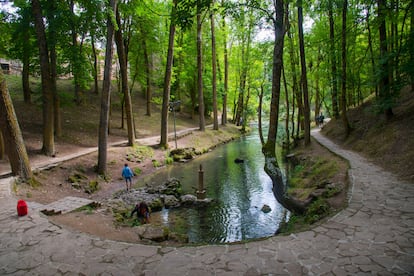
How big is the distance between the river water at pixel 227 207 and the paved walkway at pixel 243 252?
2799 mm

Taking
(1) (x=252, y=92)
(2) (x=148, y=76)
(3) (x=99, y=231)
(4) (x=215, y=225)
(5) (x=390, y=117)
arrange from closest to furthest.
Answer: (3) (x=99, y=231) → (4) (x=215, y=225) → (5) (x=390, y=117) → (2) (x=148, y=76) → (1) (x=252, y=92)

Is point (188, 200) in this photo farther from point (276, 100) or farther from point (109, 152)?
point (109, 152)

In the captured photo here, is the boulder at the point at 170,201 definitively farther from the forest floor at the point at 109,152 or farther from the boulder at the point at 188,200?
the forest floor at the point at 109,152

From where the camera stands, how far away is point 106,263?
4.06 m

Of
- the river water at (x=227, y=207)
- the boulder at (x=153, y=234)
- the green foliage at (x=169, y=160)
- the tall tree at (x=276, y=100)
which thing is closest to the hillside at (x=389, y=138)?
the tall tree at (x=276, y=100)

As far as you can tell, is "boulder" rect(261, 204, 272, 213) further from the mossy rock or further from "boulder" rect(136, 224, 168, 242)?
"boulder" rect(136, 224, 168, 242)

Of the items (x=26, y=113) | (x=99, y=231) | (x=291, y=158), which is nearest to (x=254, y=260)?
(x=99, y=231)

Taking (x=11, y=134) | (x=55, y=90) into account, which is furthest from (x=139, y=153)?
(x=11, y=134)

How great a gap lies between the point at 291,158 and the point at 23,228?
1416cm

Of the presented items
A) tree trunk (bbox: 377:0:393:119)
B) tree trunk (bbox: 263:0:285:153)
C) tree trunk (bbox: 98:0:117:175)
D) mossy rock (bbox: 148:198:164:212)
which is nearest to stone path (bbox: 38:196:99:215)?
mossy rock (bbox: 148:198:164:212)

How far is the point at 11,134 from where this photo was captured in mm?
8273

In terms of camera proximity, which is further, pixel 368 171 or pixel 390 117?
pixel 390 117

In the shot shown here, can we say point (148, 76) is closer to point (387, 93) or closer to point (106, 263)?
point (387, 93)

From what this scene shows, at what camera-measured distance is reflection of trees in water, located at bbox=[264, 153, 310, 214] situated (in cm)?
773
